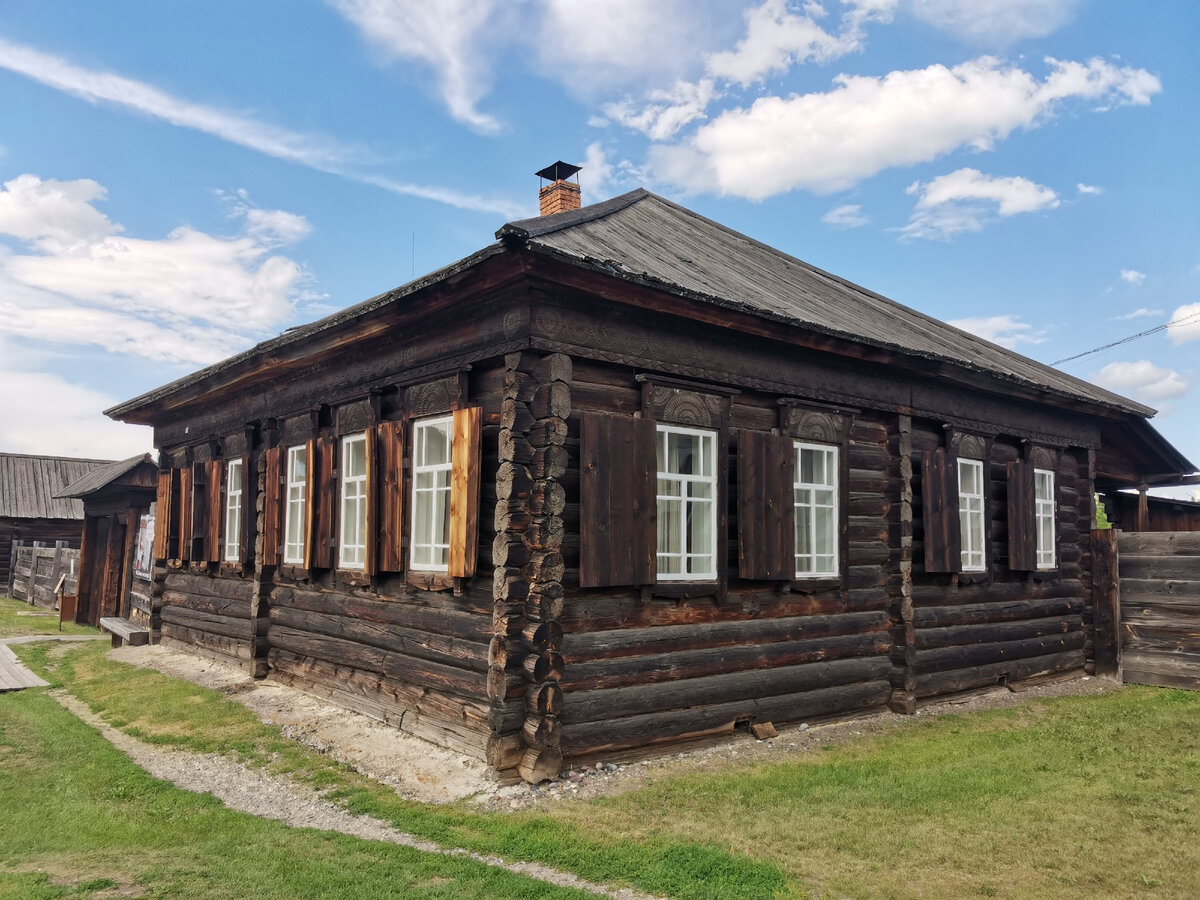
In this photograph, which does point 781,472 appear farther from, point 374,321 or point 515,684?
point 374,321

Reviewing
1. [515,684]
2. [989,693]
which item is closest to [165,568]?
[515,684]

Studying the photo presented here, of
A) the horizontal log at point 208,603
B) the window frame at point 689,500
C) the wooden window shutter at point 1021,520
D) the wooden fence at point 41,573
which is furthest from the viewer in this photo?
the wooden fence at point 41,573

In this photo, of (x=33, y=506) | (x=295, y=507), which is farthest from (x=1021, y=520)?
(x=33, y=506)

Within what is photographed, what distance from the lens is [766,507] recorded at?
330 inches

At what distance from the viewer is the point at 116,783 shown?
279 inches

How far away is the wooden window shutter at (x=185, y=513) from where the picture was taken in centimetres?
1370

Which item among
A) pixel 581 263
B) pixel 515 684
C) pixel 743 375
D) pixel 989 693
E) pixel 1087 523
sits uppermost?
pixel 581 263

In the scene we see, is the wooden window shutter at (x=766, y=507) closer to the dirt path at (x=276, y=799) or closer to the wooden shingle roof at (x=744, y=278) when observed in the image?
the wooden shingle roof at (x=744, y=278)

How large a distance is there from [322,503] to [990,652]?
851cm

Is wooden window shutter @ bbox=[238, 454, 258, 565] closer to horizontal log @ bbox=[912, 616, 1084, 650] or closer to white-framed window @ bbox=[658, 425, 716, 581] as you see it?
white-framed window @ bbox=[658, 425, 716, 581]

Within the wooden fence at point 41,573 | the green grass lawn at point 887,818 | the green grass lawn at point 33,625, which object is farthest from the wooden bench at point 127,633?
the green grass lawn at point 887,818

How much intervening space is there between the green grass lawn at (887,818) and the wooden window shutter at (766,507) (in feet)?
5.82

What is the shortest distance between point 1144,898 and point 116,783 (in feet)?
24.0

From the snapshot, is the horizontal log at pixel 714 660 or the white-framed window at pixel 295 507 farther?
the white-framed window at pixel 295 507
